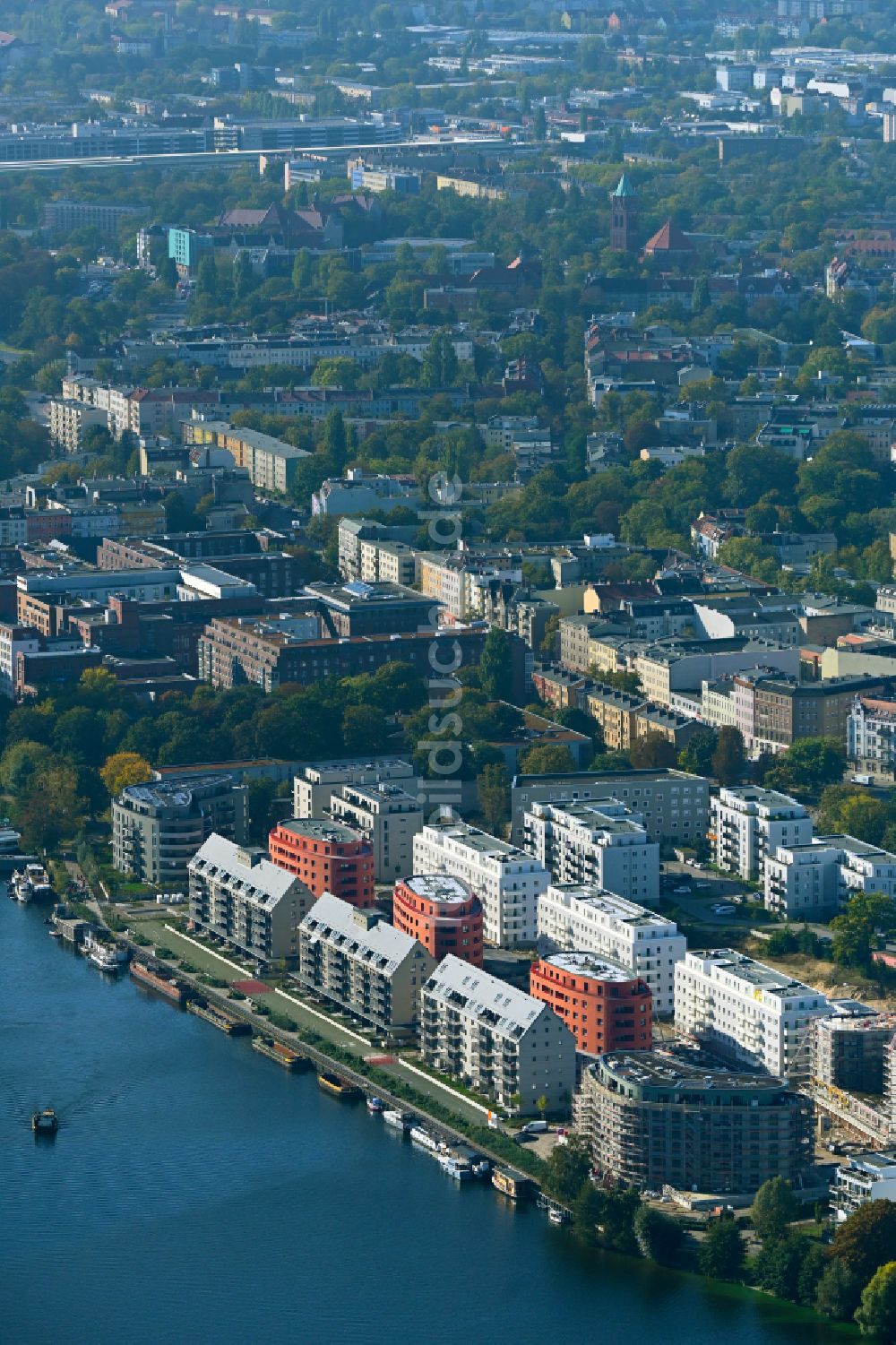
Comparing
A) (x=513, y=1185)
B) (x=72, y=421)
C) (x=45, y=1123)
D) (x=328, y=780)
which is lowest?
(x=72, y=421)

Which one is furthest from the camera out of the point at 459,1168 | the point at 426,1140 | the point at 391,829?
the point at 391,829

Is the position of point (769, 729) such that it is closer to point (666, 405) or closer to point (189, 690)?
point (189, 690)

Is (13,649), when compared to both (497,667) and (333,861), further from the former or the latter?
(333,861)

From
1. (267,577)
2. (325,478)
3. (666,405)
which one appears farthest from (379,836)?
(666,405)

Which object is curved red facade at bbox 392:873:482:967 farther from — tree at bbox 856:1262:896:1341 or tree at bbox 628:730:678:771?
tree at bbox 628:730:678:771

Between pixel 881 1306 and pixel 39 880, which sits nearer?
pixel 881 1306

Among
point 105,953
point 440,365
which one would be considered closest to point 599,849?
point 105,953

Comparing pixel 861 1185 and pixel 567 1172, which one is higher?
pixel 861 1185
